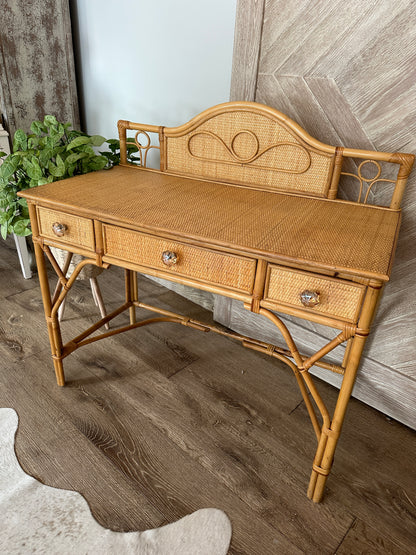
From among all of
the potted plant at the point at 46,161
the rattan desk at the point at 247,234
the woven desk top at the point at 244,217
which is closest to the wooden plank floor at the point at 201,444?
the rattan desk at the point at 247,234

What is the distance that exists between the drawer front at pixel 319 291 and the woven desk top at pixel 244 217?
6 centimetres

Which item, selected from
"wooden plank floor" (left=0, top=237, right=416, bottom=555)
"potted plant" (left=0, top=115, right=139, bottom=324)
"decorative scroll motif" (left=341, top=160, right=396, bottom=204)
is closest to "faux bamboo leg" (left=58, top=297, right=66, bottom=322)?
"wooden plank floor" (left=0, top=237, right=416, bottom=555)

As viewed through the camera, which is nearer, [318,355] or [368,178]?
[318,355]

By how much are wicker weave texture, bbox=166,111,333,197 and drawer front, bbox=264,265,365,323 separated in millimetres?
518

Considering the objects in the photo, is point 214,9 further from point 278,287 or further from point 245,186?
point 278,287

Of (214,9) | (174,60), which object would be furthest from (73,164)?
(214,9)

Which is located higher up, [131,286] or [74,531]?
[131,286]

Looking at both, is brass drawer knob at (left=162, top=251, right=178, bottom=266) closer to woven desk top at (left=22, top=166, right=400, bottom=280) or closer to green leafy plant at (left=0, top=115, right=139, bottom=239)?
woven desk top at (left=22, top=166, right=400, bottom=280)

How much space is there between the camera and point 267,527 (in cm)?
123

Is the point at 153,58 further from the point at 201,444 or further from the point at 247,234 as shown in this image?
the point at 201,444

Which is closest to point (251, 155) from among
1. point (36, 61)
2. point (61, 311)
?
point (61, 311)

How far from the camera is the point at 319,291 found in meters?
1.03

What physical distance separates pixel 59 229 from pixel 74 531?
964 millimetres

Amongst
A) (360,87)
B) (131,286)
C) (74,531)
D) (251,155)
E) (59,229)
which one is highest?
(360,87)
